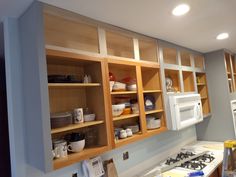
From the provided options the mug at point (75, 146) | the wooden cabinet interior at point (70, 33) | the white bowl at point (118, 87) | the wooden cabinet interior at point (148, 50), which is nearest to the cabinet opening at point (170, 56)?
the wooden cabinet interior at point (148, 50)

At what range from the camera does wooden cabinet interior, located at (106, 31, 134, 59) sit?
5.82 ft

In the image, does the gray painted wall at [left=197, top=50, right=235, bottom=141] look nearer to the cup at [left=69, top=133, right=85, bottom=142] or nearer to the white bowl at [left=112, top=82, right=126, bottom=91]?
the white bowl at [left=112, top=82, right=126, bottom=91]

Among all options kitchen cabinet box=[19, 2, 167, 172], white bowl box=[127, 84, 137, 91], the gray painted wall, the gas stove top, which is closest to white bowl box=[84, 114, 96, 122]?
kitchen cabinet box=[19, 2, 167, 172]

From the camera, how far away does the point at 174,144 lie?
2846mm

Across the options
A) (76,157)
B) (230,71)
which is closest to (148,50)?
(76,157)

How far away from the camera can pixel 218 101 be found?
126 inches

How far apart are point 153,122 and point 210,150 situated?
1.35 meters

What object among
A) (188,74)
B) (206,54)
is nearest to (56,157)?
(188,74)

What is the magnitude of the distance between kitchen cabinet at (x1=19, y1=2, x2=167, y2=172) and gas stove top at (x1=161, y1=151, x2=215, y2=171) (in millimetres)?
542

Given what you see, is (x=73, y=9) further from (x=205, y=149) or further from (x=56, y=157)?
(x=205, y=149)

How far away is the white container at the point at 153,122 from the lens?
2.08m

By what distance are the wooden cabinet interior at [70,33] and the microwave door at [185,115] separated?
1.28m

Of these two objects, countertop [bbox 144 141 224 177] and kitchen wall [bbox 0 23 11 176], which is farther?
countertop [bbox 144 141 224 177]

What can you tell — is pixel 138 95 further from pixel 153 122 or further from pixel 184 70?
pixel 184 70
